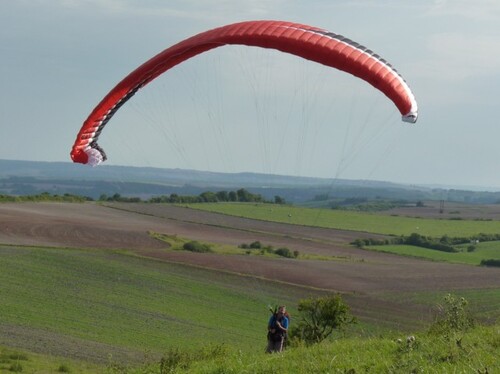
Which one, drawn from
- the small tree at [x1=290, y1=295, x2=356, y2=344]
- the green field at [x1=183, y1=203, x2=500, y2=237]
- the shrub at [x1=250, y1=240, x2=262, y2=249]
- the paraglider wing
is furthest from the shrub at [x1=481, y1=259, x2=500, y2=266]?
the paraglider wing

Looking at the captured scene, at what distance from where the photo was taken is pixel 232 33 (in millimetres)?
15094

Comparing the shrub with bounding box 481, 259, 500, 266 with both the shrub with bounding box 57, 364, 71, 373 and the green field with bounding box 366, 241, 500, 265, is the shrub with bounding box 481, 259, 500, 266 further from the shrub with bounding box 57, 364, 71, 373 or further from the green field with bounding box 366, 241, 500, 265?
the shrub with bounding box 57, 364, 71, 373

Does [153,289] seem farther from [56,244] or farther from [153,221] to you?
[153,221]

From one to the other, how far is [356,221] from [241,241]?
2685 cm

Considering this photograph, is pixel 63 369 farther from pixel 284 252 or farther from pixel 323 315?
pixel 284 252

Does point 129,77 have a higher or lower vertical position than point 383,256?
higher

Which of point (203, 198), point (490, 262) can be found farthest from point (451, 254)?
point (203, 198)

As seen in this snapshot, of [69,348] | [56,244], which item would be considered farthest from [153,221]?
[69,348]

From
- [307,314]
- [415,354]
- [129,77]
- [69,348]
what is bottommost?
[69,348]

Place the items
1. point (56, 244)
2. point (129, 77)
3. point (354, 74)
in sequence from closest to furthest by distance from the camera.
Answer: point (354, 74)
point (129, 77)
point (56, 244)

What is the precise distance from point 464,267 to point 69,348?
115 ft

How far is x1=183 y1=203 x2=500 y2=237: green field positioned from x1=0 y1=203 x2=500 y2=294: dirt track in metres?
5.31

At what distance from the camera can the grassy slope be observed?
96.7ft

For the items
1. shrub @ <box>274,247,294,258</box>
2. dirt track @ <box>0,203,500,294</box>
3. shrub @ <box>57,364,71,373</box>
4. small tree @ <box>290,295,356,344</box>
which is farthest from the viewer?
shrub @ <box>274,247,294,258</box>
